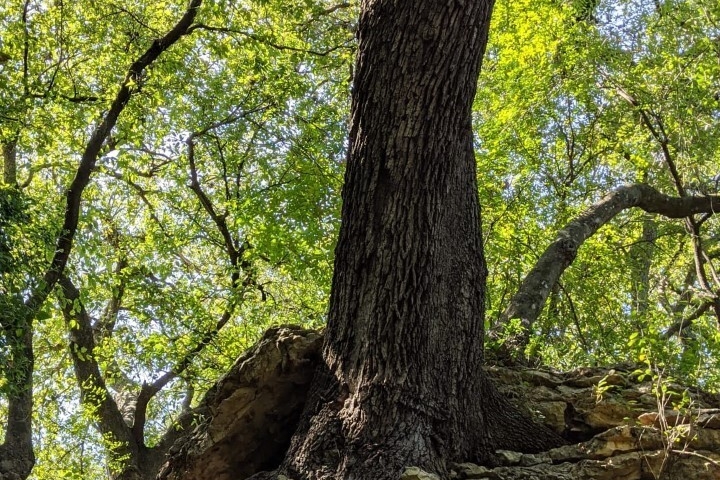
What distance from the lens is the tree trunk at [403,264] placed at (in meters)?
3.11

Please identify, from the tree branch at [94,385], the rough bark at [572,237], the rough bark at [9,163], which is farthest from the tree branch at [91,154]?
the rough bark at [572,237]

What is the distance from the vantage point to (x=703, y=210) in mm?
5973

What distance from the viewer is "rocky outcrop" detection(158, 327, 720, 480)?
3.33 m

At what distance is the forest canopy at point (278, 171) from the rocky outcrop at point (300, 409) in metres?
1.40

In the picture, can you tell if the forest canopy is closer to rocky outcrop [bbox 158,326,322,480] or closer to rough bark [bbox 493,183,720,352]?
rough bark [bbox 493,183,720,352]

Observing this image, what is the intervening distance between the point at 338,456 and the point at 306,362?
2.29ft

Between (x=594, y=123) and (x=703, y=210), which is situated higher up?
(x=594, y=123)

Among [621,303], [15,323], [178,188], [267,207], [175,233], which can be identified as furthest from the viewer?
[178,188]

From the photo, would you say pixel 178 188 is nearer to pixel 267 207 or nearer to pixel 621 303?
pixel 267 207

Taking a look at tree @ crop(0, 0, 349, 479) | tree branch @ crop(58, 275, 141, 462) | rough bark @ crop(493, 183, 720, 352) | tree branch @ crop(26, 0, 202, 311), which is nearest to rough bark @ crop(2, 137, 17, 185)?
tree @ crop(0, 0, 349, 479)

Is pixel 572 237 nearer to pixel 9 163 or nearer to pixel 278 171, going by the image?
pixel 278 171

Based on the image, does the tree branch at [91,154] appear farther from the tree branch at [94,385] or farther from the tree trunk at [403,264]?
the tree trunk at [403,264]

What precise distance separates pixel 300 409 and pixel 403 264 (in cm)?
116

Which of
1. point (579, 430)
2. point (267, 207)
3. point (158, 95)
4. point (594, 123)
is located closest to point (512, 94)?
point (594, 123)
